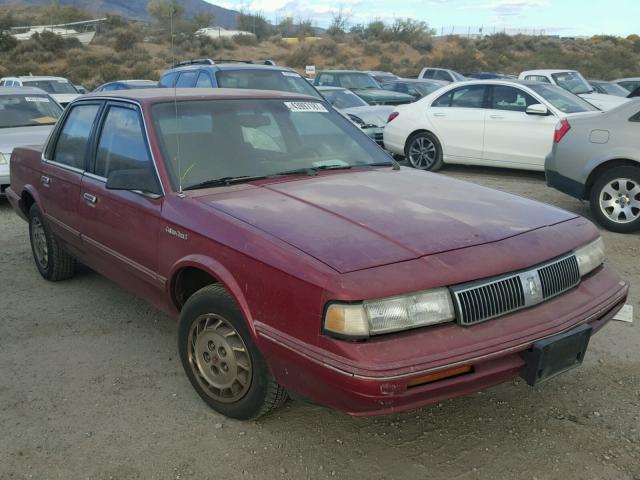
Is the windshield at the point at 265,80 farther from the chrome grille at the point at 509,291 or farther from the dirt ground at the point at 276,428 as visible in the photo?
the chrome grille at the point at 509,291

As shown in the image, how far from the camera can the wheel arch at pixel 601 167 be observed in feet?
21.0

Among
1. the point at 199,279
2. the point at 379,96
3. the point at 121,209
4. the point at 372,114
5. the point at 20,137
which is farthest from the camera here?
the point at 379,96

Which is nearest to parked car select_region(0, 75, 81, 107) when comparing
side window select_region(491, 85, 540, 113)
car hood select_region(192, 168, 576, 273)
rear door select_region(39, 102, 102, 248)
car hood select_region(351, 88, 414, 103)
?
car hood select_region(351, 88, 414, 103)

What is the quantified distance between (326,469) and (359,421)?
0.43 m

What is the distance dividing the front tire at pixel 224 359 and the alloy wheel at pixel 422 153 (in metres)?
7.76

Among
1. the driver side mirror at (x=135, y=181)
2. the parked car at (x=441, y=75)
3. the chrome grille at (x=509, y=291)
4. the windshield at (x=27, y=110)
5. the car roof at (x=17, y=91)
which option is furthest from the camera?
the parked car at (x=441, y=75)

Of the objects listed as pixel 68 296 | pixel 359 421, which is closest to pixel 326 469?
pixel 359 421

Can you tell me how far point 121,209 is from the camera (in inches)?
146

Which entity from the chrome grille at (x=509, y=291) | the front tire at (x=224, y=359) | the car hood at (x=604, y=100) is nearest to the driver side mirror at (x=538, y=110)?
the car hood at (x=604, y=100)

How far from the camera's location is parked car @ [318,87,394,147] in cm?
1156

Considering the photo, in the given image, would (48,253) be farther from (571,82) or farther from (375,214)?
(571,82)

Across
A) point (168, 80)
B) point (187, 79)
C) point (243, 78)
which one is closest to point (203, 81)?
point (187, 79)

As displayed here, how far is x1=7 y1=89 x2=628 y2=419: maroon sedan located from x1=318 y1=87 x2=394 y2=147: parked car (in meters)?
7.30

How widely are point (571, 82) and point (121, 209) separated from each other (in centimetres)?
1359
